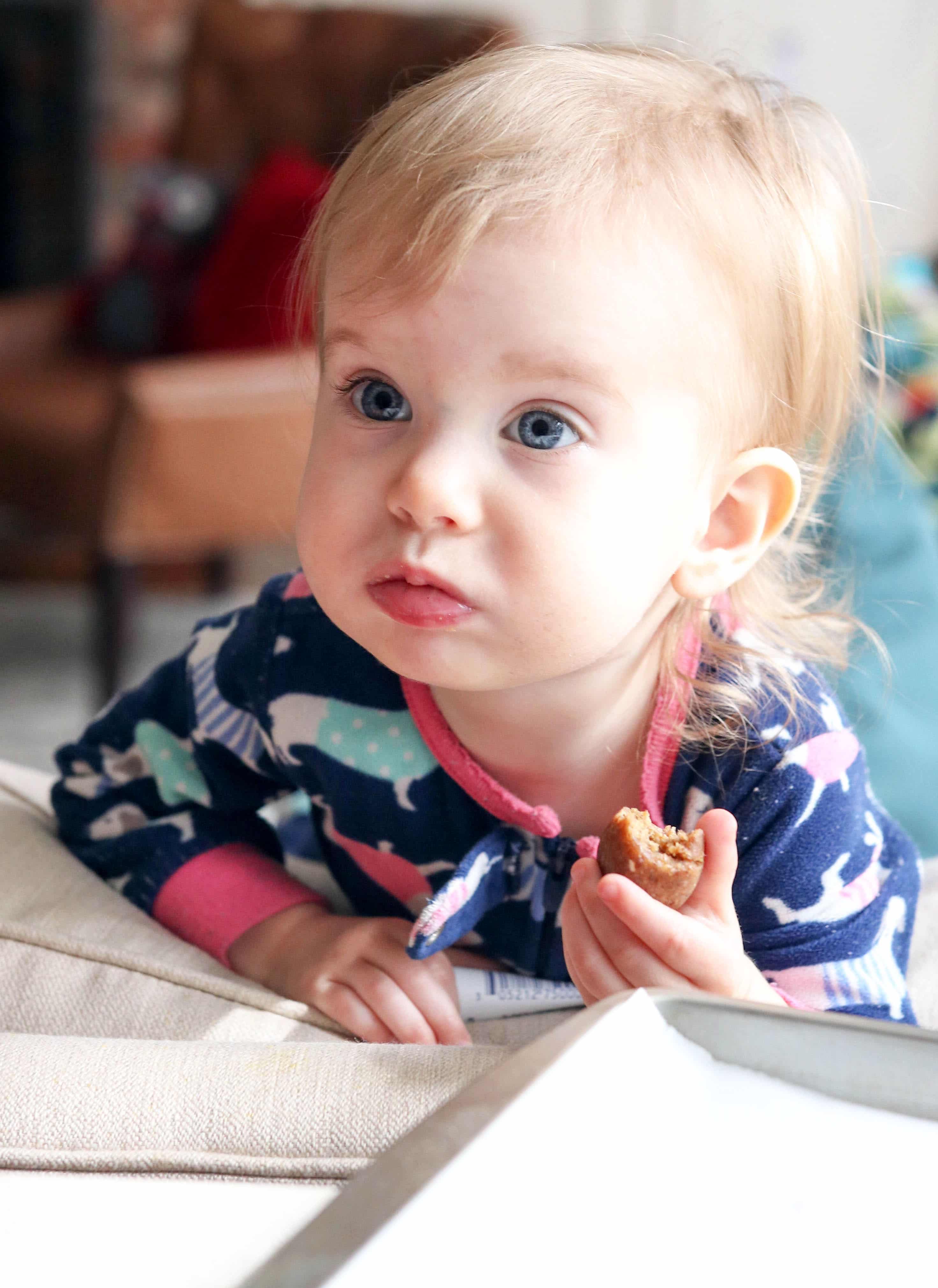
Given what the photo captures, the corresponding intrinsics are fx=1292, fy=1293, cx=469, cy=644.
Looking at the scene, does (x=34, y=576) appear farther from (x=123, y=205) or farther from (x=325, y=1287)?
(x=325, y=1287)

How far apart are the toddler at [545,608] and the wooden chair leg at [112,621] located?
133cm

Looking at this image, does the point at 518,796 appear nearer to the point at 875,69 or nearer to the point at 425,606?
the point at 425,606

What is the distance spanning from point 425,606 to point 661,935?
0.18 m

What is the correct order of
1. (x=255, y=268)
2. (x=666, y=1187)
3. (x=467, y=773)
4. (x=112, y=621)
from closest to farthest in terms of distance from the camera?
(x=666, y=1187) → (x=467, y=773) → (x=112, y=621) → (x=255, y=268)

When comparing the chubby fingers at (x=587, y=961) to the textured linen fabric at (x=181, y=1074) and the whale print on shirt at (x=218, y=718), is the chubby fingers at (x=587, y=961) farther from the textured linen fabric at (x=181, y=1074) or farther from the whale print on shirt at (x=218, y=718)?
the whale print on shirt at (x=218, y=718)

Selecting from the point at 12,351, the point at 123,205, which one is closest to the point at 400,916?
the point at 12,351

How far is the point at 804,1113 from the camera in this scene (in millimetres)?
427

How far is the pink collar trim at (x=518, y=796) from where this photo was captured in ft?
2.29

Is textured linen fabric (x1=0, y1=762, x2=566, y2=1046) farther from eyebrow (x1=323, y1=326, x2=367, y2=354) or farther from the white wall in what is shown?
the white wall

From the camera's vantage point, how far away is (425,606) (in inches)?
23.0

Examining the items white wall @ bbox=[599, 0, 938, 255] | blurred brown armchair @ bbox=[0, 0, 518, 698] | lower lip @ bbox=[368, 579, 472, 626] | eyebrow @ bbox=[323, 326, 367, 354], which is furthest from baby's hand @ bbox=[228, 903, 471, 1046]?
white wall @ bbox=[599, 0, 938, 255]

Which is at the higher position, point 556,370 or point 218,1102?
point 556,370

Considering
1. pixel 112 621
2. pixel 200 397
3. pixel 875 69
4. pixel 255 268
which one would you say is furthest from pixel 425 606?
pixel 875 69

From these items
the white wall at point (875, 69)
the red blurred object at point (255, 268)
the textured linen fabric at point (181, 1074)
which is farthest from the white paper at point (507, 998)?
the white wall at point (875, 69)
